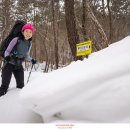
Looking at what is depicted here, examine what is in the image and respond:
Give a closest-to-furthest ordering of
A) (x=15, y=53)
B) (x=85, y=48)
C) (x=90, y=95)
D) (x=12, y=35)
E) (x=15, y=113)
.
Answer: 1. (x=90, y=95)
2. (x=15, y=113)
3. (x=85, y=48)
4. (x=15, y=53)
5. (x=12, y=35)

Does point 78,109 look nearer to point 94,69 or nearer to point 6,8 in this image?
point 94,69

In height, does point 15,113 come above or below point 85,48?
below

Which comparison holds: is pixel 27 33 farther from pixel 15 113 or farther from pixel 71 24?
pixel 71 24

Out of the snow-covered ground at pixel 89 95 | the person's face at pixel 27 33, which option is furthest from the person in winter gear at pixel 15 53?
the snow-covered ground at pixel 89 95

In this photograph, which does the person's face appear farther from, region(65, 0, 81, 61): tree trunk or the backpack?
region(65, 0, 81, 61): tree trunk

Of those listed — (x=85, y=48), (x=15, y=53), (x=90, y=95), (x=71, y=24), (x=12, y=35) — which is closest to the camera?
(x=90, y=95)

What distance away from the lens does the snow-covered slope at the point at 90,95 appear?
2471 millimetres

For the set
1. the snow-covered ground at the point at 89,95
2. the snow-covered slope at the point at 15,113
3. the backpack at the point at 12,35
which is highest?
the backpack at the point at 12,35

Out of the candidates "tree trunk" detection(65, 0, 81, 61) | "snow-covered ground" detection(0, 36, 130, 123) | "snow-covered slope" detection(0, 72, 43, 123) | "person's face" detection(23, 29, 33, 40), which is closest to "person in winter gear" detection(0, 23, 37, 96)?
"person's face" detection(23, 29, 33, 40)

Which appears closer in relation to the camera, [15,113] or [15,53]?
[15,113]

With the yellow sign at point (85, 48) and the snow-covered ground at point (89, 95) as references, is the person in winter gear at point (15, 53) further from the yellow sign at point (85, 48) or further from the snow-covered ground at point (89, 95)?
the snow-covered ground at point (89, 95)

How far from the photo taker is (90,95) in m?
2.51

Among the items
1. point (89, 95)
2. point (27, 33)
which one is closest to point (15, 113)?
point (89, 95)

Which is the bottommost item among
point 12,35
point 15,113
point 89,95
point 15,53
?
point 15,113
